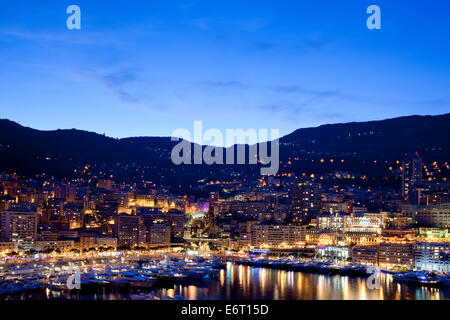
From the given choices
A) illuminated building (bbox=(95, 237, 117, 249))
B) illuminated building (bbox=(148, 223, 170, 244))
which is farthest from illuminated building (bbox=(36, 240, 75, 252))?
illuminated building (bbox=(148, 223, 170, 244))

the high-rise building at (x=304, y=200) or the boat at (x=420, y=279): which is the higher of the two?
the high-rise building at (x=304, y=200)

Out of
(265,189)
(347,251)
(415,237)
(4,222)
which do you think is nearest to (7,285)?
(4,222)

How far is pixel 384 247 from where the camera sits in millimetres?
23797

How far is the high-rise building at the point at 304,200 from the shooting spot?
37000mm

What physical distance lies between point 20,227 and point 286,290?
1624 cm

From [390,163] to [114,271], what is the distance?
32.8 m

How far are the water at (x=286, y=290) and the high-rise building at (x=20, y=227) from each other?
37.4ft

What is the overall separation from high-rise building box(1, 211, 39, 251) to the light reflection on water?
11218 millimetres

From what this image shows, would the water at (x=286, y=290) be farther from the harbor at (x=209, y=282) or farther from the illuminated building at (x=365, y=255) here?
the illuminated building at (x=365, y=255)

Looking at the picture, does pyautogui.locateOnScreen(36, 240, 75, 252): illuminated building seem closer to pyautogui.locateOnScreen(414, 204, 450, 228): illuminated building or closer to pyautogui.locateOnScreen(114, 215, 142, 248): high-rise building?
pyautogui.locateOnScreen(114, 215, 142, 248): high-rise building

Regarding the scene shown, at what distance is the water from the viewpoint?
15992mm

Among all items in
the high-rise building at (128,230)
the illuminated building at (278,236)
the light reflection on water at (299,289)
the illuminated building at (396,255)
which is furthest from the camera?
the illuminated building at (278,236)

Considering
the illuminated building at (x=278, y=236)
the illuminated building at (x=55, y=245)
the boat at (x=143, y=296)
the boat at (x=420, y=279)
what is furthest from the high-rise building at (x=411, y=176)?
the boat at (x=143, y=296)

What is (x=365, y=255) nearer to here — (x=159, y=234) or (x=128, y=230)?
(x=159, y=234)
